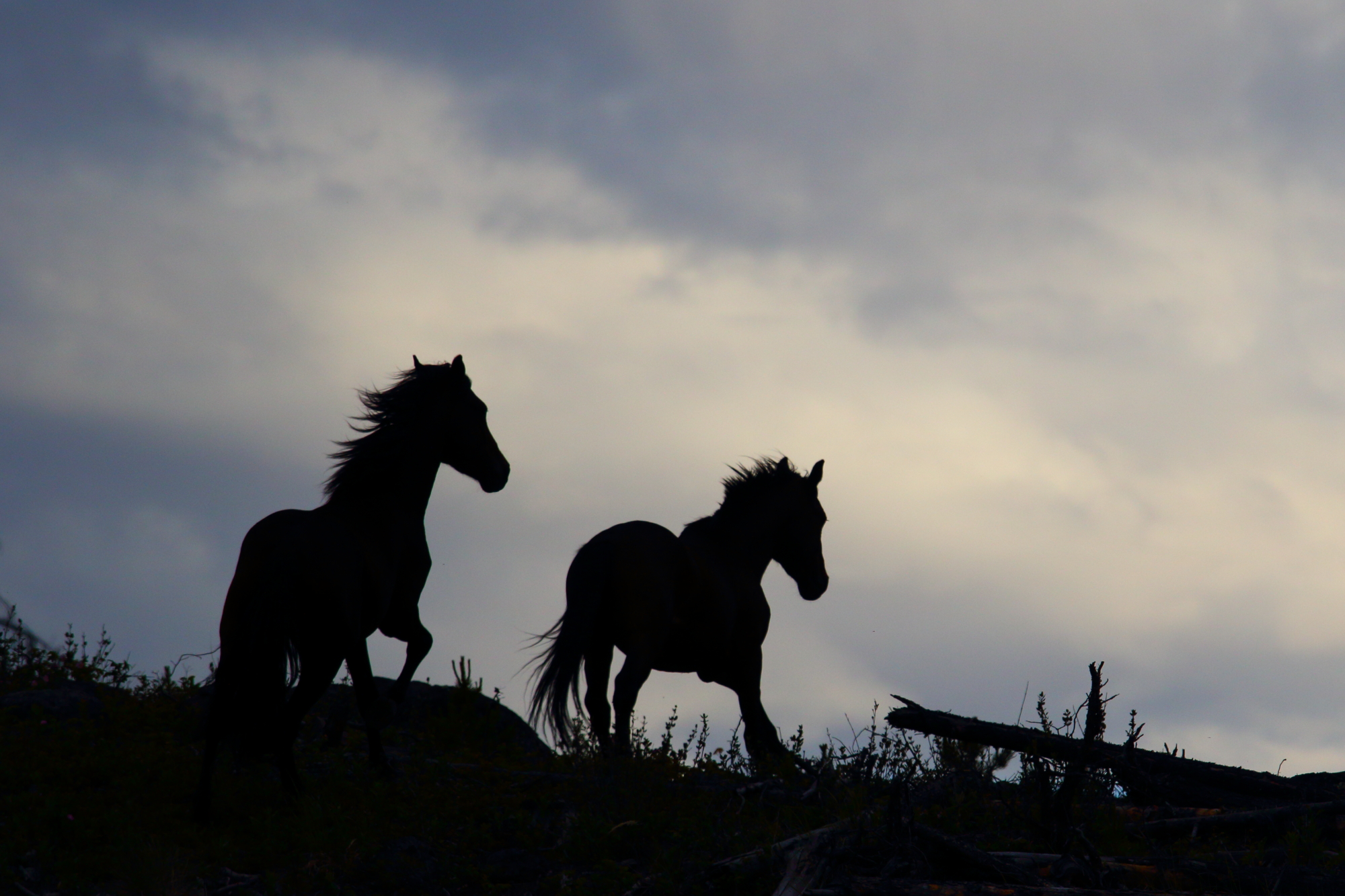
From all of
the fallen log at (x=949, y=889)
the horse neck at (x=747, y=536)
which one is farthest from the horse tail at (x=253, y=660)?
the horse neck at (x=747, y=536)

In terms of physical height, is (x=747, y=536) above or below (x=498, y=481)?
above

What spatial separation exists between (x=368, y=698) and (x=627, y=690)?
2062 mm

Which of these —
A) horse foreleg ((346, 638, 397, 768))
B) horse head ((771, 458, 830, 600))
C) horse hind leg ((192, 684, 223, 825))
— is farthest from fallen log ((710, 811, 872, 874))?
horse head ((771, 458, 830, 600))

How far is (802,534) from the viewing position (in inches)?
464

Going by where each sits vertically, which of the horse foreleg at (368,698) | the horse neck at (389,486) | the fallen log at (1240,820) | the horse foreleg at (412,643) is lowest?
the fallen log at (1240,820)

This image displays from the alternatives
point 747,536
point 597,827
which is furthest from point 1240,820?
point 747,536

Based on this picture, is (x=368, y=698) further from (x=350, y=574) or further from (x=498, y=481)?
(x=498, y=481)

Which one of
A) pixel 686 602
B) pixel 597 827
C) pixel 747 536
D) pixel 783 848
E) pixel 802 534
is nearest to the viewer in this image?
pixel 783 848

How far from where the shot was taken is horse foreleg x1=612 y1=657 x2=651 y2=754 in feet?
29.5

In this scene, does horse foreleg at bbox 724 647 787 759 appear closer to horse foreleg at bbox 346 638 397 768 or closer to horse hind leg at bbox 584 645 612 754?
horse hind leg at bbox 584 645 612 754

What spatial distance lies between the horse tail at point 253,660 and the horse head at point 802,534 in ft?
18.2

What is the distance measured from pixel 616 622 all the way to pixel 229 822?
337 centimetres

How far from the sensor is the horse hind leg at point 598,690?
953 centimetres

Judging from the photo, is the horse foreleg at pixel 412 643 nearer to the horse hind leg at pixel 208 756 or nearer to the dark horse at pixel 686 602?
the dark horse at pixel 686 602
